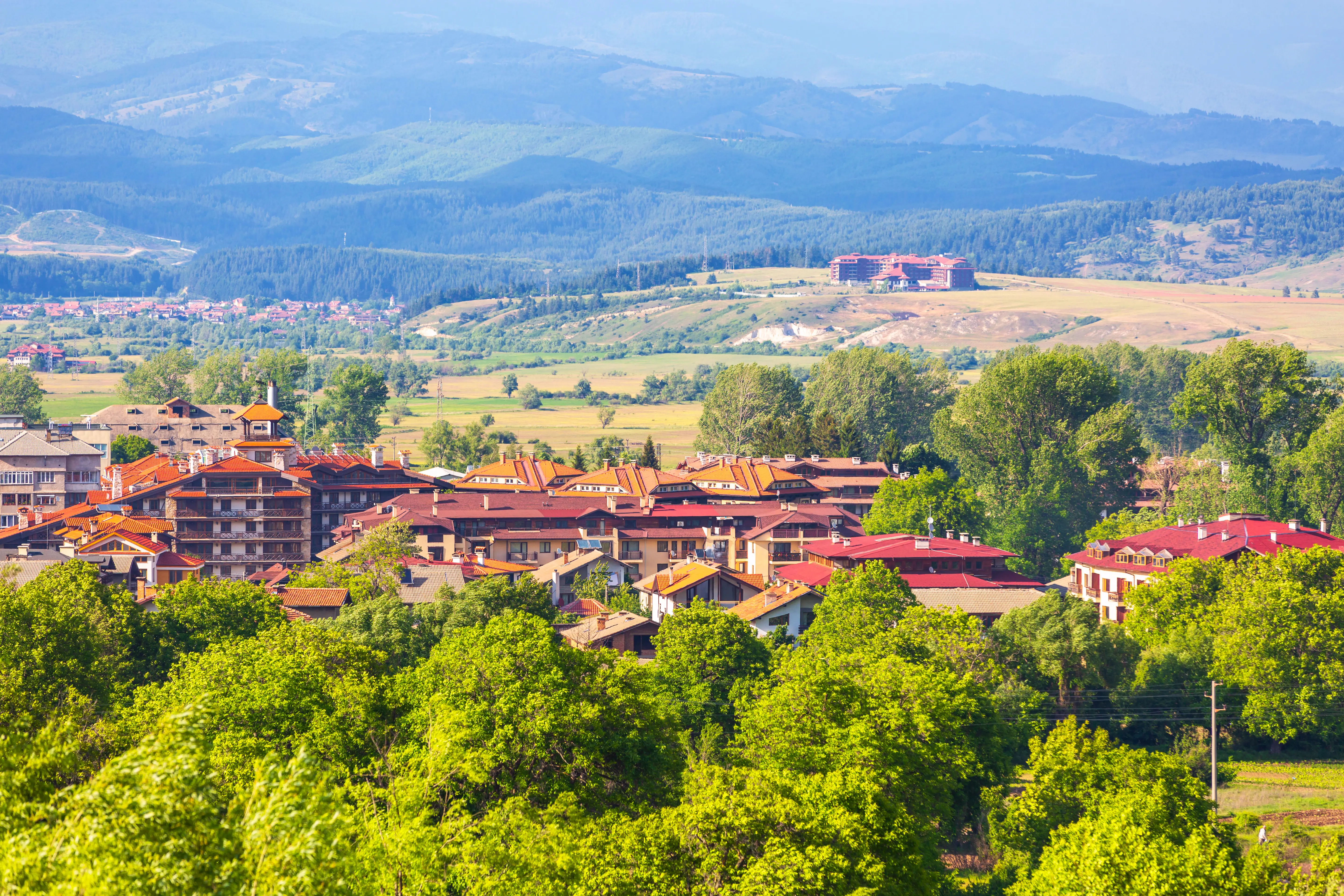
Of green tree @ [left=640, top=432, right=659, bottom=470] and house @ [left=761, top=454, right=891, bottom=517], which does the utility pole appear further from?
green tree @ [left=640, top=432, right=659, bottom=470]

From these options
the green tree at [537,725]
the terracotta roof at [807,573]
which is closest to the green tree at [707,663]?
the green tree at [537,725]

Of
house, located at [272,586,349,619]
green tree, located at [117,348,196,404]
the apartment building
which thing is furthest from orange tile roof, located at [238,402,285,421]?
house, located at [272,586,349,619]

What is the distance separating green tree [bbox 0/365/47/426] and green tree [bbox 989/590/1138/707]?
120 m

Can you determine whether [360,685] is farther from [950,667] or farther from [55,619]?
[950,667]

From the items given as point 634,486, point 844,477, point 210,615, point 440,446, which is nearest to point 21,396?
point 440,446

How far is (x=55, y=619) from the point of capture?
53.8 m

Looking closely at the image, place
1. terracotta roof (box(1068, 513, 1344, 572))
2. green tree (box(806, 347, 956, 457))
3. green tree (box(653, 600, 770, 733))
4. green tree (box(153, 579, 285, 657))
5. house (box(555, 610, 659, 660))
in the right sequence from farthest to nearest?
green tree (box(806, 347, 956, 457))
terracotta roof (box(1068, 513, 1344, 572))
house (box(555, 610, 659, 660))
green tree (box(153, 579, 285, 657))
green tree (box(653, 600, 770, 733))

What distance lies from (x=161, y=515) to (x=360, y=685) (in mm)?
56319

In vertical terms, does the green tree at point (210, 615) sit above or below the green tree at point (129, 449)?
below

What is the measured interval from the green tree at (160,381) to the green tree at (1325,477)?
121m

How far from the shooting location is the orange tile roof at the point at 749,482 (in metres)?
113

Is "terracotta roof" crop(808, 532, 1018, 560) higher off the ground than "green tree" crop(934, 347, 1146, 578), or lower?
lower

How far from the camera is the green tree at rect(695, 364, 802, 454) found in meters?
153

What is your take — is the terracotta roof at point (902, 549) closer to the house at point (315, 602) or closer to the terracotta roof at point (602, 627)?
the terracotta roof at point (602, 627)
